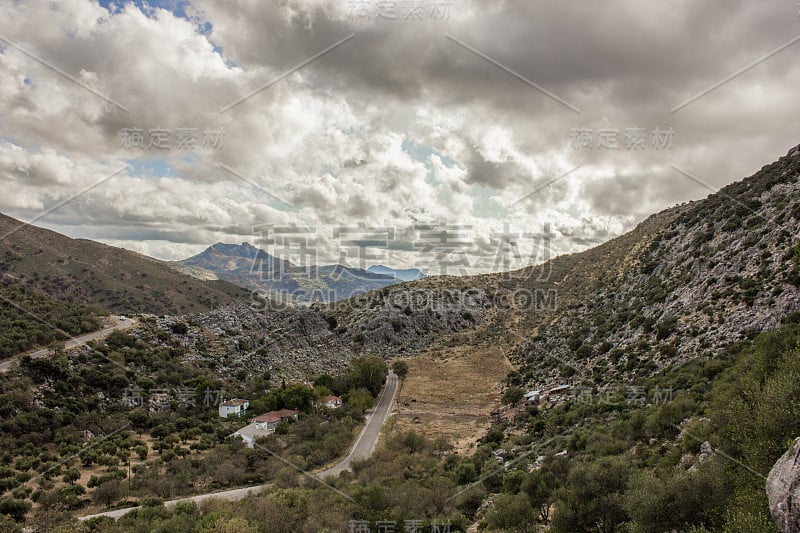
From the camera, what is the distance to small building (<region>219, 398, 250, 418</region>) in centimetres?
5619

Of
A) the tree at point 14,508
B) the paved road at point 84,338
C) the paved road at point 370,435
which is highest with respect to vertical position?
the paved road at point 84,338

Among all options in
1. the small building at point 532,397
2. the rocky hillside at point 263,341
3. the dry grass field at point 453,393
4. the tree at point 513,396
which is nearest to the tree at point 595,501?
the dry grass field at point 453,393

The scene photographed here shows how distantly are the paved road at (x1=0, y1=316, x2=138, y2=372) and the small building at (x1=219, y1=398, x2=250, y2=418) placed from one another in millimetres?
19828

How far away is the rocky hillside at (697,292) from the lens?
113 feet

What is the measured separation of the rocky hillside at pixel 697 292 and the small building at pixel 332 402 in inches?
1191

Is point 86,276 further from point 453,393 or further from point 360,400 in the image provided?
point 453,393


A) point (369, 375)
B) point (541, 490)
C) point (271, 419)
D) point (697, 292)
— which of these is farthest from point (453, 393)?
point (541, 490)

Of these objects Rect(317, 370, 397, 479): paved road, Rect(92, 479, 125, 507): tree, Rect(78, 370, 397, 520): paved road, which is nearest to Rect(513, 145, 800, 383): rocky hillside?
Rect(317, 370, 397, 479): paved road

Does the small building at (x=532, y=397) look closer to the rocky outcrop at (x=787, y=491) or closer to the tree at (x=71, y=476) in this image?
the rocky outcrop at (x=787, y=491)

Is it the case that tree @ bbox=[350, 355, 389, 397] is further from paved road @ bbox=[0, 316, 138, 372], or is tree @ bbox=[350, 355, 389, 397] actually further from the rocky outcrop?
the rocky outcrop

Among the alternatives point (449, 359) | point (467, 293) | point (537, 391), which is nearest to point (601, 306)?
point (537, 391)

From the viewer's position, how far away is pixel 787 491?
10.2 metres

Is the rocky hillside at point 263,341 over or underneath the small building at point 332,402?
over

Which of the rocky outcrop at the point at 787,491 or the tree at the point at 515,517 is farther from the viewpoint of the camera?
the tree at the point at 515,517
